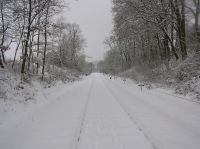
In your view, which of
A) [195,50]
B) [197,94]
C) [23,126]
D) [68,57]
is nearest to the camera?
[23,126]

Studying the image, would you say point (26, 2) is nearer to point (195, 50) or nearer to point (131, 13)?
point (131, 13)

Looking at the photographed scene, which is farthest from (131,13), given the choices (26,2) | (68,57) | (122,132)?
(68,57)

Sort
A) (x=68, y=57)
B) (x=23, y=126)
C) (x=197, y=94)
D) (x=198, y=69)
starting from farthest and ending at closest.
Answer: (x=68, y=57)
(x=198, y=69)
(x=197, y=94)
(x=23, y=126)

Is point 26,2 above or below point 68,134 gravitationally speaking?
above

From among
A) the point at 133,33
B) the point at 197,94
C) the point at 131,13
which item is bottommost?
the point at 197,94

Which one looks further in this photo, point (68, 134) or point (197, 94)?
point (197, 94)

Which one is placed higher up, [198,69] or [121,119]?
[198,69]

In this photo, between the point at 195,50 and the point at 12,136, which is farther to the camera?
the point at 195,50

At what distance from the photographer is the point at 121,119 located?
7.27m

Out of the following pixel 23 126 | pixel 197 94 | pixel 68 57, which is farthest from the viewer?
pixel 68 57

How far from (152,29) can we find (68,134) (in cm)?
1903

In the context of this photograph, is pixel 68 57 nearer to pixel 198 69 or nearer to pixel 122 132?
pixel 198 69

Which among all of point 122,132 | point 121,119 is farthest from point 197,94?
point 122,132

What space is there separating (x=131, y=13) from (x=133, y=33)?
306 centimetres
